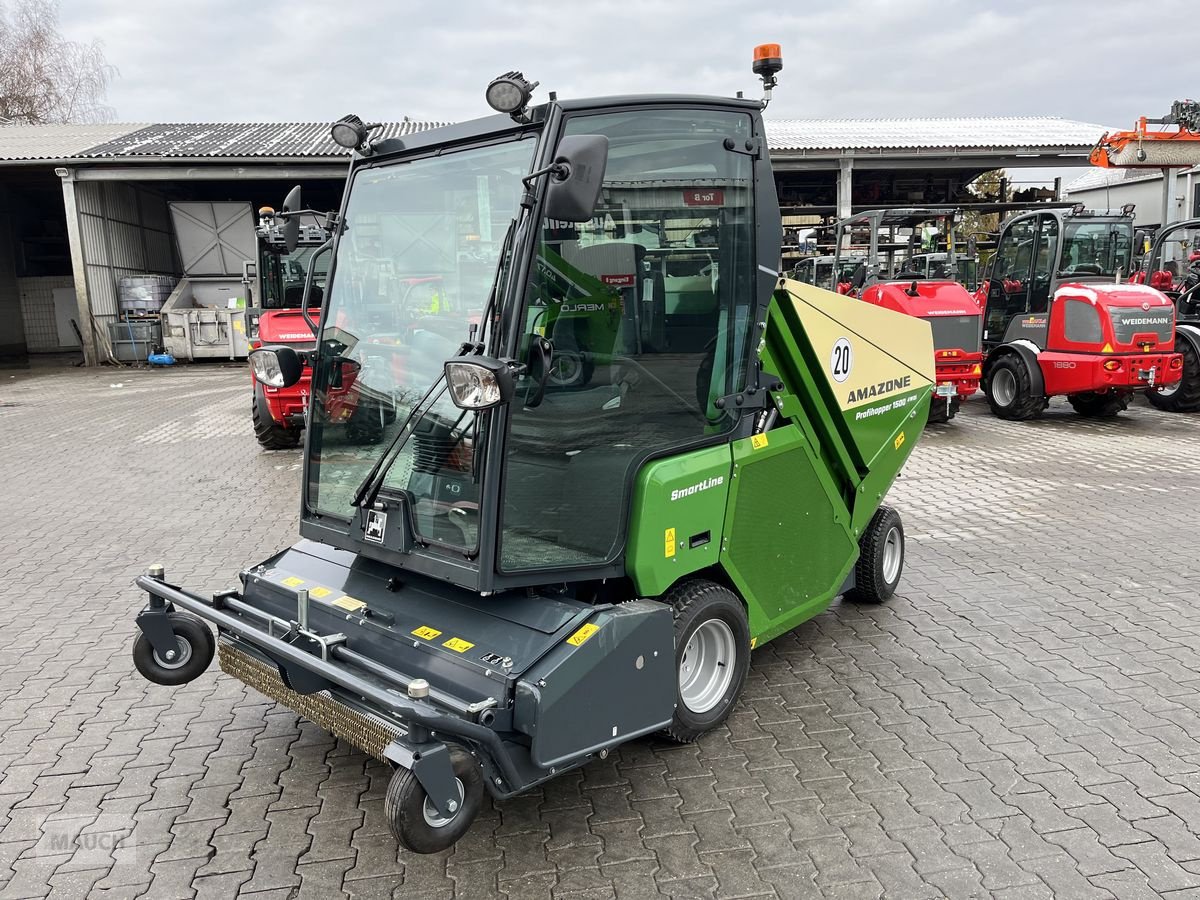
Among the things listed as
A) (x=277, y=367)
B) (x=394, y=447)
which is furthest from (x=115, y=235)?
(x=394, y=447)

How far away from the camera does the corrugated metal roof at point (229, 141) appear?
67.3 feet

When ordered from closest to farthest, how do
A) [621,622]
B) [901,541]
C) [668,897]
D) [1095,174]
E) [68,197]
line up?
[668,897]
[621,622]
[901,541]
[68,197]
[1095,174]

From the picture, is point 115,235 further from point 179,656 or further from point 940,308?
point 179,656

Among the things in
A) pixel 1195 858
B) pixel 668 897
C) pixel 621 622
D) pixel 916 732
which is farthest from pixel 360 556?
pixel 1195 858

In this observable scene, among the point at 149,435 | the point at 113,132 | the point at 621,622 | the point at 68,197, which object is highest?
the point at 113,132

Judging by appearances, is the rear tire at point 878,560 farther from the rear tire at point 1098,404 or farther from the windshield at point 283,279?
the windshield at point 283,279

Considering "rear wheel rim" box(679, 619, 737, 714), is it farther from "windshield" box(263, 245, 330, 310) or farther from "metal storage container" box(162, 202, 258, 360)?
"metal storage container" box(162, 202, 258, 360)

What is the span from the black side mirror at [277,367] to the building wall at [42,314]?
2593 centimetres

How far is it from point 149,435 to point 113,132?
1723 centimetres

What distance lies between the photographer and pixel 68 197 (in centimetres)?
2066

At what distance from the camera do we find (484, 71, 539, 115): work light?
112 inches

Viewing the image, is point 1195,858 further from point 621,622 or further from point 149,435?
point 149,435

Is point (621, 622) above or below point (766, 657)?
above

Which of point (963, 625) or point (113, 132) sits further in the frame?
point (113, 132)
